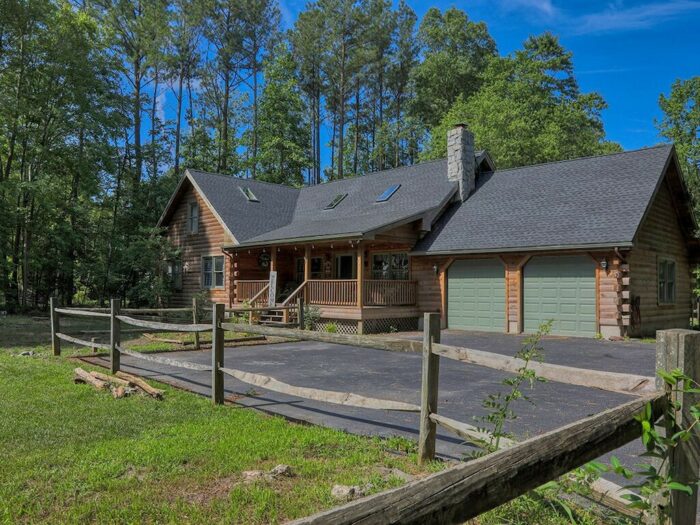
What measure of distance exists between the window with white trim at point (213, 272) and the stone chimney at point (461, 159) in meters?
10.7

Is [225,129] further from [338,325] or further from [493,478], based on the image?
[493,478]

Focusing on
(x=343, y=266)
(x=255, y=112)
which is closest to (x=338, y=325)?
(x=343, y=266)

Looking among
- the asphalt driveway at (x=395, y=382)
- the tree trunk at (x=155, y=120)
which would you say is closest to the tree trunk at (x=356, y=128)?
the tree trunk at (x=155, y=120)

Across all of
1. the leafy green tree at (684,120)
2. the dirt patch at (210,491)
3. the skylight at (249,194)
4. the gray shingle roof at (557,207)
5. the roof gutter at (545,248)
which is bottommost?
the dirt patch at (210,491)

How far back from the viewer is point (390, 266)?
63.7ft

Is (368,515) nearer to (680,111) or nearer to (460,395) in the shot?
(460,395)

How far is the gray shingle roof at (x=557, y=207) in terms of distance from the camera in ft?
48.0

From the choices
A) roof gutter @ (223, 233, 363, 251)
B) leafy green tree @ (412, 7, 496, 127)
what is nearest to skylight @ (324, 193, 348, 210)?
roof gutter @ (223, 233, 363, 251)

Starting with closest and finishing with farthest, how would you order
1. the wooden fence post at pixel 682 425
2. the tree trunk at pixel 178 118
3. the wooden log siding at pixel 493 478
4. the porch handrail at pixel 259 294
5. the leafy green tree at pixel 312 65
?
the wooden log siding at pixel 493 478 → the wooden fence post at pixel 682 425 → the porch handrail at pixel 259 294 → the tree trunk at pixel 178 118 → the leafy green tree at pixel 312 65

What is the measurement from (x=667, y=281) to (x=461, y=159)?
846 centimetres

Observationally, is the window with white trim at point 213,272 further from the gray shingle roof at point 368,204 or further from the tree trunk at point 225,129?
the tree trunk at point 225,129

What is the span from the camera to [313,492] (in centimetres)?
351

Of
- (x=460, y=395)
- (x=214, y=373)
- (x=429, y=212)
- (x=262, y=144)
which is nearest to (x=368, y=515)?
(x=214, y=373)

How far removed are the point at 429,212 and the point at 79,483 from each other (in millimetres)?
15641
